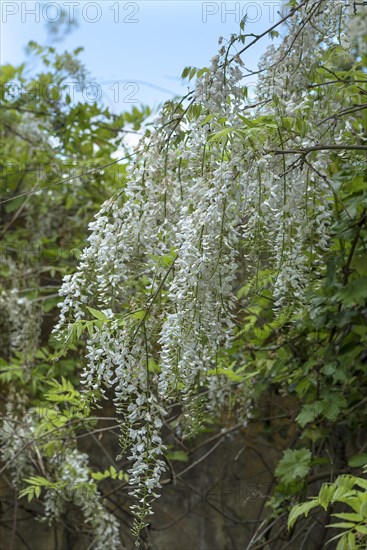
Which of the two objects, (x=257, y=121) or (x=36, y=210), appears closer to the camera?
(x=257, y=121)

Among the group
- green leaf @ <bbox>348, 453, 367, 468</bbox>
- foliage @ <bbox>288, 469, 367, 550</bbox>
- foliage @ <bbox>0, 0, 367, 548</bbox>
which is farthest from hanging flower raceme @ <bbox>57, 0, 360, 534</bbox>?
green leaf @ <bbox>348, 453, 367, 468</bbox>

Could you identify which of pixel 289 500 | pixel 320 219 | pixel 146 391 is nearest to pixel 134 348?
pixel 146 391

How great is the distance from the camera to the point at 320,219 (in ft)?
6.80

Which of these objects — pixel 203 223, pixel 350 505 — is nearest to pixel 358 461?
pixel 350 505

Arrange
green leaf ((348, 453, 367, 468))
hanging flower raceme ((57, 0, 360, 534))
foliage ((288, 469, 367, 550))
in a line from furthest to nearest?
1. green leaf ((348, 453, 367, 468))
2. hanging flower raceme ((57, 0, 360, 534))
3. foliage ((288, 469, 367, 550))

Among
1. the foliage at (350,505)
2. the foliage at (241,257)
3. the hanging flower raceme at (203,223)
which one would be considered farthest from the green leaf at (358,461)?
the hanging flower raceme at (203,223)

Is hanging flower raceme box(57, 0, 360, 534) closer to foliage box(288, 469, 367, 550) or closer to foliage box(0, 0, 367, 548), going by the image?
foliage box(0, 0, 367, 548)

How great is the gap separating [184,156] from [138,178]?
141 millimetres

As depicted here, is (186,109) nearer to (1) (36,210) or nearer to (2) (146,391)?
(2) (146,391)

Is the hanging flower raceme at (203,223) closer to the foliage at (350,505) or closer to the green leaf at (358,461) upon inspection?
the foliage at (350,505)

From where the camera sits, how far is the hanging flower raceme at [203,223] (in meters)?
1.88

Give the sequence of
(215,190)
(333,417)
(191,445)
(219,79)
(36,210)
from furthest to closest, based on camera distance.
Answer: (36,210) < (191,445) < (333,417) < (219,79) < (215,190)

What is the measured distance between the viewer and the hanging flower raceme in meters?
1.88

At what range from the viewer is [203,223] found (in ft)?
6.10
